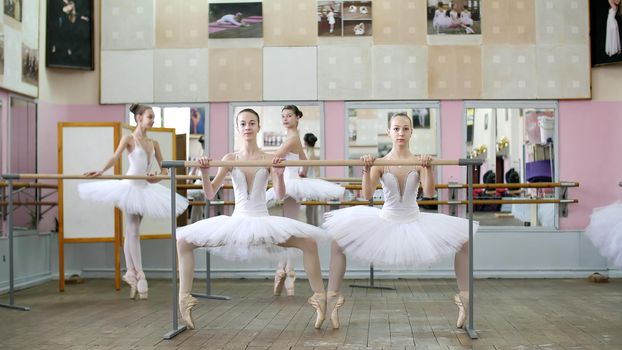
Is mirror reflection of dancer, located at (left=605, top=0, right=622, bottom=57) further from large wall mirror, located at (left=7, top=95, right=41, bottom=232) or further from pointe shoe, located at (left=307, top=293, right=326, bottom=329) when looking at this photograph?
large wall mirror, located at (left=7, top=95, right=41, bottom=232)

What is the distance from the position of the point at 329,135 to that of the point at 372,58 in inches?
39.0

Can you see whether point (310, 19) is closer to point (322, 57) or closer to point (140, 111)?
point (322, 57)

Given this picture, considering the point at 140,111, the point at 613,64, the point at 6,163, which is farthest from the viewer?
the point at 613,64

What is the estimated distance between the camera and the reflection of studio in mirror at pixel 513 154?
8.83 meters

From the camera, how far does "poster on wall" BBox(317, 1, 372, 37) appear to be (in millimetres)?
8805

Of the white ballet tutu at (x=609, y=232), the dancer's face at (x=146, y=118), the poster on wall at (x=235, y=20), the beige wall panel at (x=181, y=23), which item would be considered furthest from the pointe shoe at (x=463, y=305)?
the beige wall panel at (x=181, y=23)

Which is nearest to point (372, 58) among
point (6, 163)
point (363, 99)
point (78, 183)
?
point (363, 99)

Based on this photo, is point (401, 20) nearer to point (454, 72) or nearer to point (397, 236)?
point (454, 72)

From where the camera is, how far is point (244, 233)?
4.84 meters

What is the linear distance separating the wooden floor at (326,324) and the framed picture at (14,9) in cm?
269

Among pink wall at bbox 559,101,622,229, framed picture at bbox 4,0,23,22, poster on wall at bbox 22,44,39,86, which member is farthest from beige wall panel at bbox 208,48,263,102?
pink wall at bbox 559,101,622,229

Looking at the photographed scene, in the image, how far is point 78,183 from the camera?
7.80 m

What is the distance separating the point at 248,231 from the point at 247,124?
85 centimetres

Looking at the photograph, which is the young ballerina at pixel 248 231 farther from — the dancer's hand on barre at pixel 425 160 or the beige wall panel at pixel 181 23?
the beige wall panel at pixel 181 23
